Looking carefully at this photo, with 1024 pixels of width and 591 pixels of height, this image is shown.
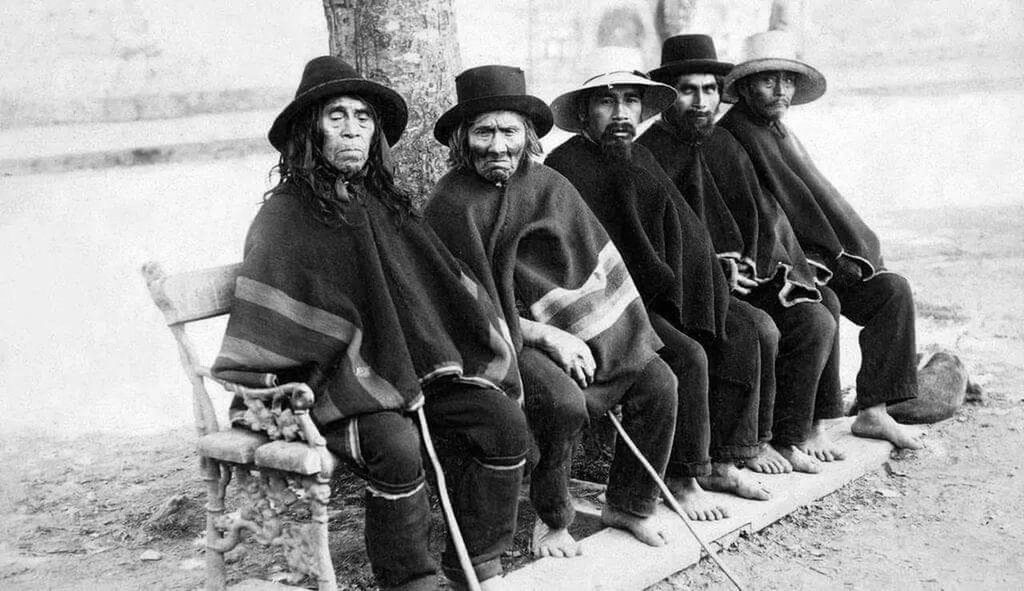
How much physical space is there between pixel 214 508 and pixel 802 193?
3236 millimetres

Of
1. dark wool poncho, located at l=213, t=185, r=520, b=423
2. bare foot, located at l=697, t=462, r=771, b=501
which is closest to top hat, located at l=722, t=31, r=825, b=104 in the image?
bare foot, located at l=697, t=462, r=771, b=501

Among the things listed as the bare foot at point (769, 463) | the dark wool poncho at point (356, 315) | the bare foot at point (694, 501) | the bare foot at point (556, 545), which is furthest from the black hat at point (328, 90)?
the bare foot at point (769, 463)

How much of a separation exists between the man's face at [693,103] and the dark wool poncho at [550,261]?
105 centimetres

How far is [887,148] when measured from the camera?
1677 centimetres

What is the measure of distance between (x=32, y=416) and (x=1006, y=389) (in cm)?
611

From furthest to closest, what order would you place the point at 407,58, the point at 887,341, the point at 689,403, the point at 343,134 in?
the point at 887,341 < the point at 407,58 < the point at 689,403 < the point at 343,134

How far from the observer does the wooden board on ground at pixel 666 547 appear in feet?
12.0

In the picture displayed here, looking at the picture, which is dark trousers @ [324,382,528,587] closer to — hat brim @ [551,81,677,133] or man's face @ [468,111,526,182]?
man's face @ [468,111,526,182]

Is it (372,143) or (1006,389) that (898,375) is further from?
(372,143)

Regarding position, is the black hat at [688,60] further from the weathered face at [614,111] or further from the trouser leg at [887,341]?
the trouser leg at [887,341]

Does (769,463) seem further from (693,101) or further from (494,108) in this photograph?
(494,108)

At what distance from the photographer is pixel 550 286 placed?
13.2ft

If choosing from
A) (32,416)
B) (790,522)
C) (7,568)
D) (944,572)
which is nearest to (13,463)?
(32,416)

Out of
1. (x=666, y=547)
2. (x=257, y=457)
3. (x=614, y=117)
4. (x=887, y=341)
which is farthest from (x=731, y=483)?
(x=257, y=457)
